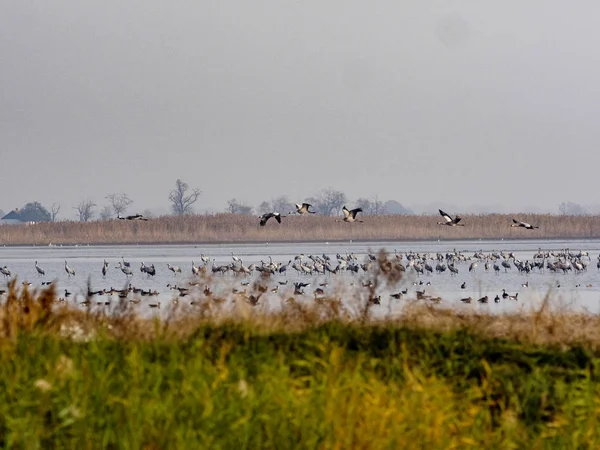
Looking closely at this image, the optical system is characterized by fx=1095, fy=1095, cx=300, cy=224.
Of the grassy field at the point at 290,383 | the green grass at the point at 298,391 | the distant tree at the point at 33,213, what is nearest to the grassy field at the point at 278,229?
the grassy field at the point at 290,383

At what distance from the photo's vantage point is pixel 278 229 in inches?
2955

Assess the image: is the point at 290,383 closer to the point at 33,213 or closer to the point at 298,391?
the point at 298,391

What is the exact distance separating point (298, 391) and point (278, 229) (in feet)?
218

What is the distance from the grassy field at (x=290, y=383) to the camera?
744 cm

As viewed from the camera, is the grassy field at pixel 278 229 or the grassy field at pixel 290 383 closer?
the grassy field at pixel 290 383

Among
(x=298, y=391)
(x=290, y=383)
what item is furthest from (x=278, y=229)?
(x=298, y=391)

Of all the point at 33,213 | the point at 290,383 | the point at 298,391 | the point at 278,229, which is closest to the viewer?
the point at 298,391

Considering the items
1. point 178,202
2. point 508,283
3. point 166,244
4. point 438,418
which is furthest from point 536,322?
point 178,202

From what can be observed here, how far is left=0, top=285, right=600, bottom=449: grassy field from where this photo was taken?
7441mm

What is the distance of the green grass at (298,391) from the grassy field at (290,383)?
0.02 m

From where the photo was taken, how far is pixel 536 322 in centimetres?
1192

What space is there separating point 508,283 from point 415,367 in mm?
28382

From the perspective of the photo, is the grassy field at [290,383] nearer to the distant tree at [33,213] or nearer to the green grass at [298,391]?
the green grass at [298,391]

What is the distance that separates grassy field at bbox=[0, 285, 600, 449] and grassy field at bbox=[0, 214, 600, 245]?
5520cm
